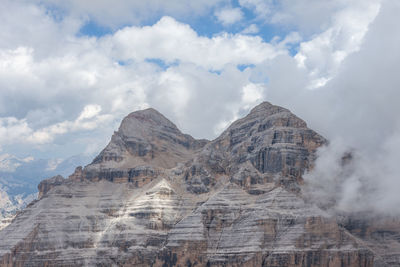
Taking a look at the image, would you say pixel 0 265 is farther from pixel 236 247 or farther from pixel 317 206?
pixel 317 206

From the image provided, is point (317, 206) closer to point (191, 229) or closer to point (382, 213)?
point (382, 213)

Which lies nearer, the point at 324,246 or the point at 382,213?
the point at 324,246

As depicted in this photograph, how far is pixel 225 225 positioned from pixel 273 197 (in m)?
15.3

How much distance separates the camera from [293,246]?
7121 inches

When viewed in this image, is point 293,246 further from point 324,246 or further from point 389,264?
point 389,264

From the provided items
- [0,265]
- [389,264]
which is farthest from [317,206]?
[0,265]

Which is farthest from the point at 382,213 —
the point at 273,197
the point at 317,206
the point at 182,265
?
Answer: the point at 182,265

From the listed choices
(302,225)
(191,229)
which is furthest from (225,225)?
(302,225)

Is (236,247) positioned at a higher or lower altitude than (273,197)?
lower

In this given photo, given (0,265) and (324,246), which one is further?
(0,265)

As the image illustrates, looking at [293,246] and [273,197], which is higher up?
[273,197]

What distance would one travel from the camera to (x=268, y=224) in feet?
617

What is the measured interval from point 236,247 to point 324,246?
22.9 meters

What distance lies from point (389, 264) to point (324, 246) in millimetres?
18470
